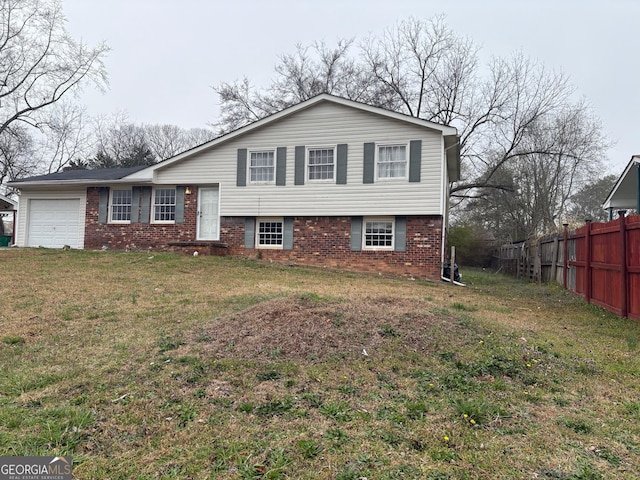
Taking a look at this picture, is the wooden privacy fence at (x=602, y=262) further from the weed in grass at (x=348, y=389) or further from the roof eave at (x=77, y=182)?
the roof eave at (x=77, y=182)

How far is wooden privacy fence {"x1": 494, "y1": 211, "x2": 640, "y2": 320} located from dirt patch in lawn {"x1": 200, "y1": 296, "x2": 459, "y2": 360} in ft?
11.6

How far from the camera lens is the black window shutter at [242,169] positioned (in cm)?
1583

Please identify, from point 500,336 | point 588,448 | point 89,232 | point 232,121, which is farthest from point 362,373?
point 232,121

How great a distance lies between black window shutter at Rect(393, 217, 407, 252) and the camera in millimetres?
14273

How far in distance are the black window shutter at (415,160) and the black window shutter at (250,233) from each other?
6.00 meters

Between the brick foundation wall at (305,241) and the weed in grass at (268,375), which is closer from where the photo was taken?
the weed in grass at (268,375)

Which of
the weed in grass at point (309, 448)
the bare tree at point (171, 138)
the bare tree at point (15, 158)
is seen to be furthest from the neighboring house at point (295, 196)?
the bare tree at point (171, 138)

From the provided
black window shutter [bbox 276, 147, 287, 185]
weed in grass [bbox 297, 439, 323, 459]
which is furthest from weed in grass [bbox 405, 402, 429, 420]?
black window shutter [bbox 276, 147, 287, 185]

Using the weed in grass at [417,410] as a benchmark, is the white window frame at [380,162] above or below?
above

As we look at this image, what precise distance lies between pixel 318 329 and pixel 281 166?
11.3m

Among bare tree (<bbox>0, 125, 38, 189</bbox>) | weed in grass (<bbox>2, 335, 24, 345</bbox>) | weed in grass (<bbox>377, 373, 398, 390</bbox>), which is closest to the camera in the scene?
weed in grass (<bbox>377, 373, 398, 390</bbox>)

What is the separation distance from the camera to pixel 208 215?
1642cm

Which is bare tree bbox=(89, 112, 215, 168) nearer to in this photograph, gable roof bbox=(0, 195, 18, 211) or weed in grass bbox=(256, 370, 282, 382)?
gable roof bbox=(0, 195, 18, 211)

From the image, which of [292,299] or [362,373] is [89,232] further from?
[362,373]
